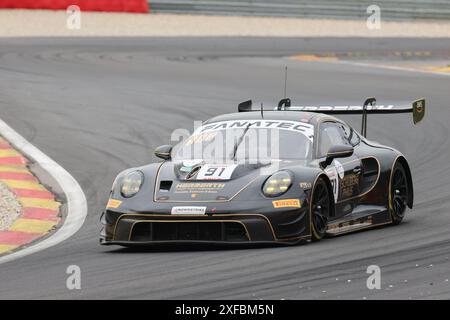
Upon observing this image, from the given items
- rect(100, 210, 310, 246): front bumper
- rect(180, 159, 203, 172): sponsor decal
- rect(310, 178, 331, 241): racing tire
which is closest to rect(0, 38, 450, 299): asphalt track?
rect(100, 210, 310, 246): front bumper

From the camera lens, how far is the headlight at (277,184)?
955cm

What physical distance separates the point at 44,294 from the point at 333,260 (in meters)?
2.13

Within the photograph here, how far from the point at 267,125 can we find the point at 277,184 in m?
1.19

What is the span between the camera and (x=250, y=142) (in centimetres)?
1053

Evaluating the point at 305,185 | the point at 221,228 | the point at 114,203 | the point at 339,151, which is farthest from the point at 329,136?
the point at 114,203

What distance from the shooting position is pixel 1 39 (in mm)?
26766

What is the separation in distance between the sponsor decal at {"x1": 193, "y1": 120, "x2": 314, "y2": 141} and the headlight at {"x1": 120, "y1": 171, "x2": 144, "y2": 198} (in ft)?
3.22

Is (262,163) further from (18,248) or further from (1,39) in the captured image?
(1,39)

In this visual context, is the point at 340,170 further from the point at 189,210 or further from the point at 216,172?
the point at 189,210

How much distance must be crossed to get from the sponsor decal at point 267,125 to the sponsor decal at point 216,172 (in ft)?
2.50

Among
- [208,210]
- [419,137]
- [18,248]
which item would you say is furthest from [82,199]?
[419,137]

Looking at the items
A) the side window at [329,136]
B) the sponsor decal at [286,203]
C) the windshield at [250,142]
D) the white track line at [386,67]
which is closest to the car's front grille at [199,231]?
the sponsor decal at [286,203]

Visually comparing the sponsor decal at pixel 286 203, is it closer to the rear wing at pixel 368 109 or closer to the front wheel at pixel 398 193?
the front wheel at pixel 398 193
